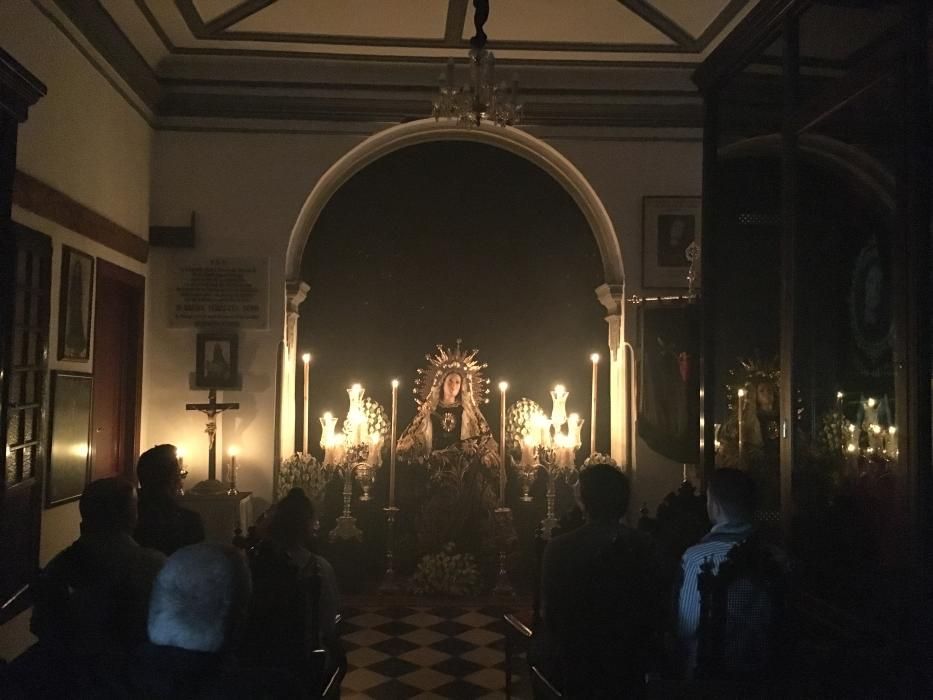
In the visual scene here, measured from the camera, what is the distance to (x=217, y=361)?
671 centimetres

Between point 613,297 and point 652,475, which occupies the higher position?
point 613,297

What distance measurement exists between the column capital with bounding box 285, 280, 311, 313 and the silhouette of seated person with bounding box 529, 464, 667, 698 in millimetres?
4526

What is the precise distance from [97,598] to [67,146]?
3.52 meters

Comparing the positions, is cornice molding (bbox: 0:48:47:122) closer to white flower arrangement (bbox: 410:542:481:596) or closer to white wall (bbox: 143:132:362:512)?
white wall (bbox: 143:132:362:512)

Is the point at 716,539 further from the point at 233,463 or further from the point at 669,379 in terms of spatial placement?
the point at 233,463

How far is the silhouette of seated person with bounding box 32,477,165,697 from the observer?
2.30m

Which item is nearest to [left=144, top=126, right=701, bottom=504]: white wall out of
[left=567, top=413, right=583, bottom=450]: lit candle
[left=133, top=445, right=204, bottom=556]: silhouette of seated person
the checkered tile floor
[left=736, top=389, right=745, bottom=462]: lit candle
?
[left=567, top=413, right=583, bottom=450]: lit candle

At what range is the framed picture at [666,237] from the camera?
6.89m

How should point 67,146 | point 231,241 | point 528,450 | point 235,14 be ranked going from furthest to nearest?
point 528,450 → point 231,241 → point 235,14 → point 67,146

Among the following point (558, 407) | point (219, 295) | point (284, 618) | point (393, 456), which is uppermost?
point (219, 295)

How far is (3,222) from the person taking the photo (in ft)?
11.7

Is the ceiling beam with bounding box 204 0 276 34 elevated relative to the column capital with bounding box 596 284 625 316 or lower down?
elevated

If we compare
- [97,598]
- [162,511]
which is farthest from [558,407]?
[97,598]

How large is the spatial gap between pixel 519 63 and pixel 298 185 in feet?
6.54
